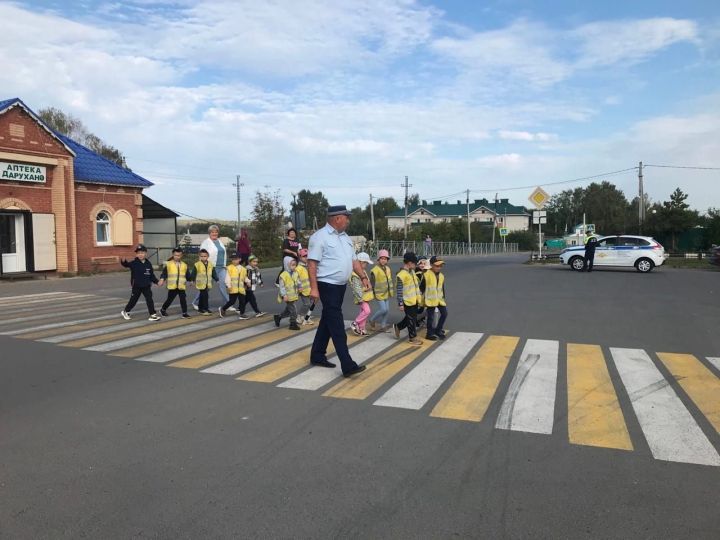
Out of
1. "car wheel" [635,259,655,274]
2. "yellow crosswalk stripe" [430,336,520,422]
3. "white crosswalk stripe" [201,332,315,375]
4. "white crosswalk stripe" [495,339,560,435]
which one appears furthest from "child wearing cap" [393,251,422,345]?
"car wheel" [635,259,655,274]

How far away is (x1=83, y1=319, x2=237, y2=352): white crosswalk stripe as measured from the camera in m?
8.29

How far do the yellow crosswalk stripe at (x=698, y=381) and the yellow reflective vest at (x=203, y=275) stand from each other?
8.14m

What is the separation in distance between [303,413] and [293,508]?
5.76 ft

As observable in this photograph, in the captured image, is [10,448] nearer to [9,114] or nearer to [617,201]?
[9,114]

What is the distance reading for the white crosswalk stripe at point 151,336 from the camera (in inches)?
326

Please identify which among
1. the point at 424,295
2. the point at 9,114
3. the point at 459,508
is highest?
the point at 9,114

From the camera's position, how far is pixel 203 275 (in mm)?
11383

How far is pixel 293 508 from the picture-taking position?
3.43 metres

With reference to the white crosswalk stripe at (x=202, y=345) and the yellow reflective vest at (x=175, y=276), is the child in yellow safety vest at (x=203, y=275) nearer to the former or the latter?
the yellow reflective vest at (x=175, y=276)

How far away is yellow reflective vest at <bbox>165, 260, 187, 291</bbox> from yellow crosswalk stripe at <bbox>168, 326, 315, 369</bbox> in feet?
8.55

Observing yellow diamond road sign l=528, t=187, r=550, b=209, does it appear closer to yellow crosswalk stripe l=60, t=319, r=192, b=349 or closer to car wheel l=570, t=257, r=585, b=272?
car wheel l=570, t=257, r=585, b=272

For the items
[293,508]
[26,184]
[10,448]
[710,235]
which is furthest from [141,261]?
[710,235]

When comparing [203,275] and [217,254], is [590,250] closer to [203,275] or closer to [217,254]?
[217,254]

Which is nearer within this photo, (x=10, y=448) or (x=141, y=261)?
(x=10, y=448)
